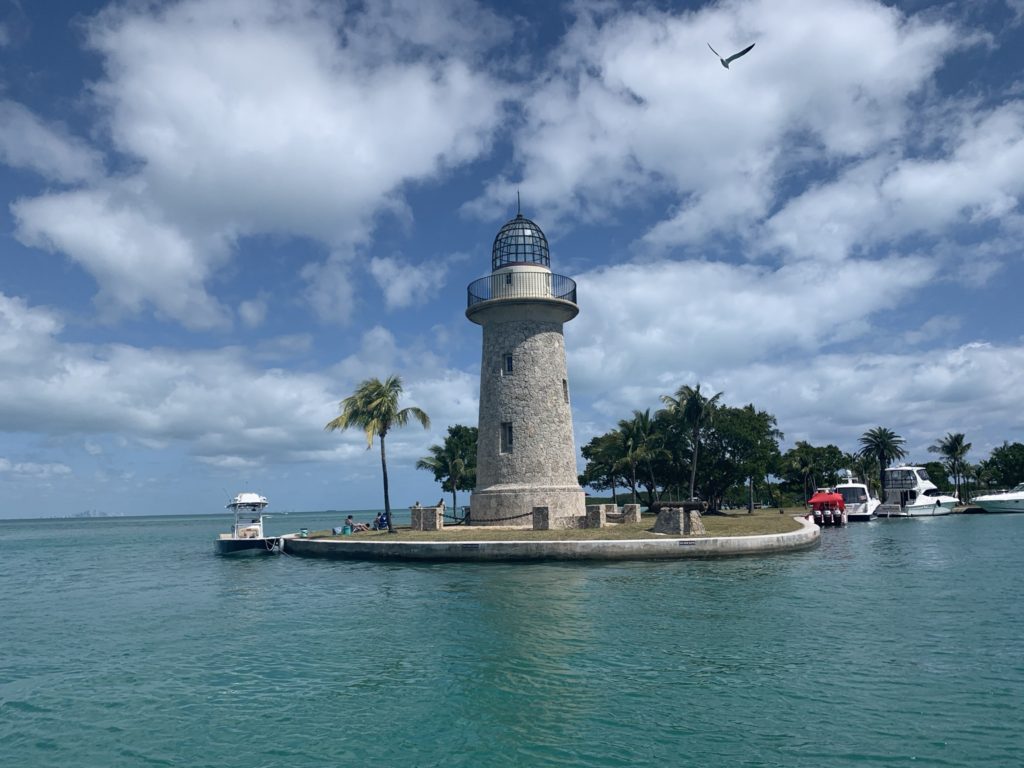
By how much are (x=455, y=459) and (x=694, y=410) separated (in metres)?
21.1

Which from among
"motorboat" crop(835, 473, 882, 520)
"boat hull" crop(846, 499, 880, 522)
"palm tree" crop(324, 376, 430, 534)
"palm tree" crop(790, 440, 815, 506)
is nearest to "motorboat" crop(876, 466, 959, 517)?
"motorboat" crop(835, 473, 882, 520)

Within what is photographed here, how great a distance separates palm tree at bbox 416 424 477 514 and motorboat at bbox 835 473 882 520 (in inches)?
1416

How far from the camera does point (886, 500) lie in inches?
3019

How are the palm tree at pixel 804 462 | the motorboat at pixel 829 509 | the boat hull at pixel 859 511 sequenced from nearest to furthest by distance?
the motorboat at pixel 829 509
the boat hull at pixel 859 511
the palm tree at pixel 804 462

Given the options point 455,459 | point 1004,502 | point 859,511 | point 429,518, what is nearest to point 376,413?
point 429,518

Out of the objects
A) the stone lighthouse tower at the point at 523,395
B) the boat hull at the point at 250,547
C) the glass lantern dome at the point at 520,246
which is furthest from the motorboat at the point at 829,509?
the boat hull at the point at 250,547

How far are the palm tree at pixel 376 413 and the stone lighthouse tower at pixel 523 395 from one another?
541 centimetres

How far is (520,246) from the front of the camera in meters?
39.7

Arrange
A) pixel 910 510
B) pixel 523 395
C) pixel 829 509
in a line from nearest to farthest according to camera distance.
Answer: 1. pixel 523 395
2. pixel 829 509
3. pixel 910 510

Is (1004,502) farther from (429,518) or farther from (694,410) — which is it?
(429,518)

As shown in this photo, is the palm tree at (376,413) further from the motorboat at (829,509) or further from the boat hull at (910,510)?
the boat hull at (910,510)

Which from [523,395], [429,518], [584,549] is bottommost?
[584,549]

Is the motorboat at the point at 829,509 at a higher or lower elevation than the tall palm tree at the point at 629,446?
lower

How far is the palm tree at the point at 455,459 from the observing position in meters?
64.7
